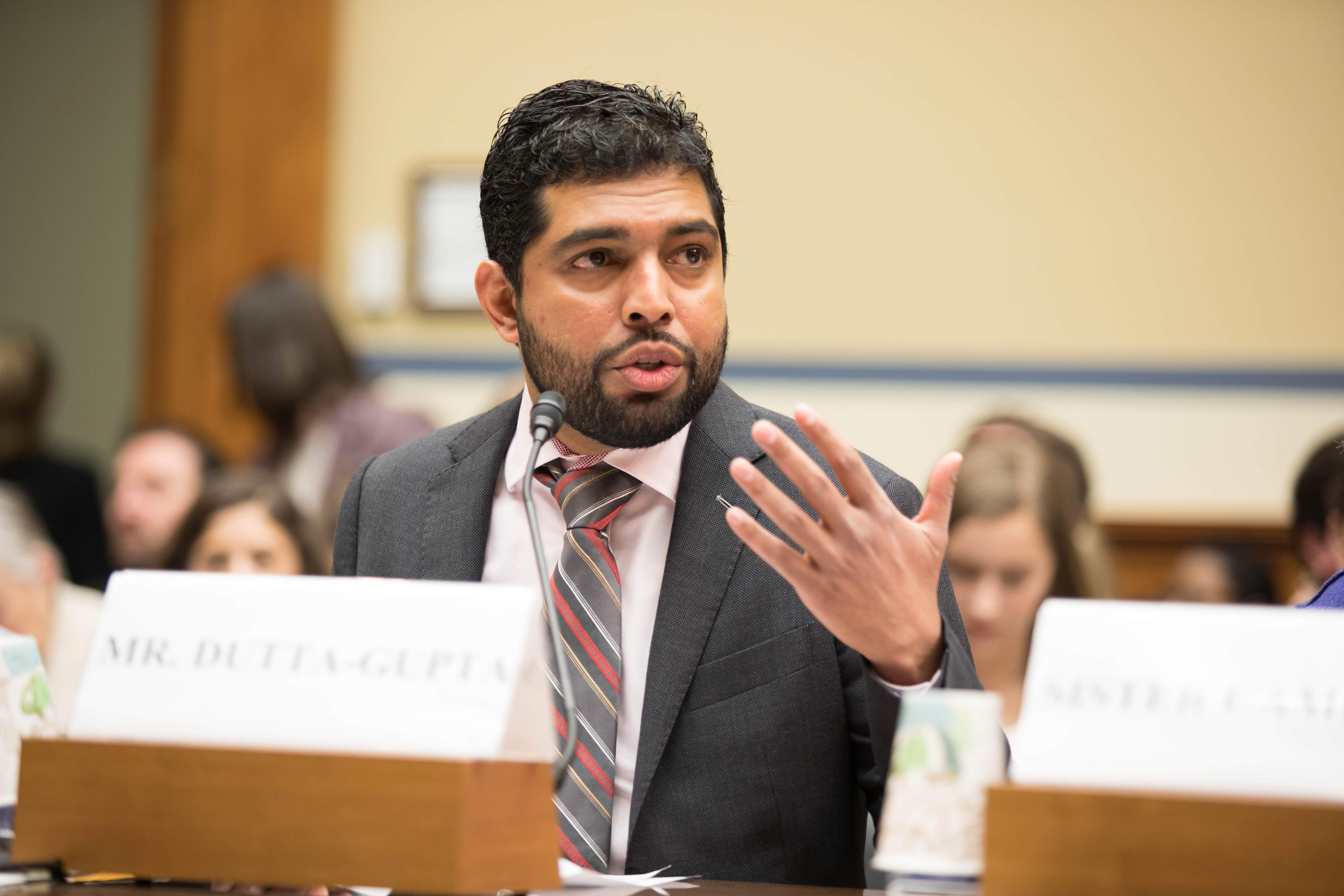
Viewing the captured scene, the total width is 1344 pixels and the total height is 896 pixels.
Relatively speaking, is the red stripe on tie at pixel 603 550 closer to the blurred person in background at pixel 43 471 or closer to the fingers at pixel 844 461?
the fingers at pixel 844 461

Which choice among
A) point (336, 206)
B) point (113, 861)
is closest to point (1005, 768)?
point (113, 861)

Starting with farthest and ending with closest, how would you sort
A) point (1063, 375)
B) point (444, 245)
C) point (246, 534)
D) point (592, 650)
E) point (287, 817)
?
point (444, 245) < point (1063, 375) < point (246, 534) < point (592, 650) < point (287, 817)

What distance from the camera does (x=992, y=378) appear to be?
13.1ft

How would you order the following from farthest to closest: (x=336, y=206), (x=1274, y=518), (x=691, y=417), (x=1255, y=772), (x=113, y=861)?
(x=336, y=206) → (x=1274, y=518) → (x=691, y=417) → (x=113, y=861) → (x=1255, y=772)

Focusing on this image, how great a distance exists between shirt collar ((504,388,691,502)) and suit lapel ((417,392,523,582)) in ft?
0.12

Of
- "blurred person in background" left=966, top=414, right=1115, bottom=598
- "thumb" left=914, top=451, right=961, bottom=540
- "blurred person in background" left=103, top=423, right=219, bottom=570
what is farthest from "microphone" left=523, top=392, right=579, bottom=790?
"blurred person in background" left=103, top=423, right=219, bottom=570

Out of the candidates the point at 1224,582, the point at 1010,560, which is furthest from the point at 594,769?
the point at 1224,582

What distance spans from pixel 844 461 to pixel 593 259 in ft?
1.57

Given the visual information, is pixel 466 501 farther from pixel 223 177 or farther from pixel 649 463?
pixel 223 177

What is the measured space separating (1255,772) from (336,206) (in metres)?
Answer: 3.72

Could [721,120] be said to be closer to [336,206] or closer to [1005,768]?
[336,206]

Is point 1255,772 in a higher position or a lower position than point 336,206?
lower

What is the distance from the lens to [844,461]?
1158 millimetres

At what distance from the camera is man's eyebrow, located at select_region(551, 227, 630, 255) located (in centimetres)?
149
